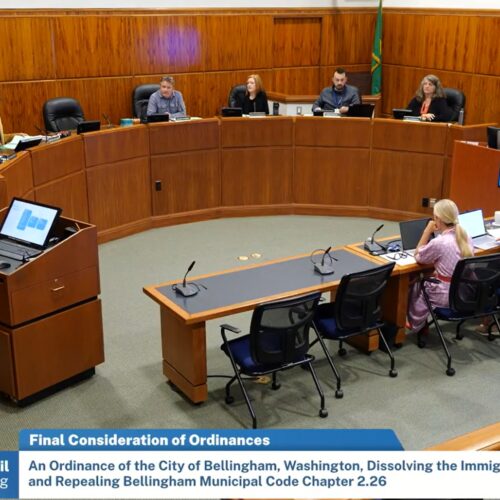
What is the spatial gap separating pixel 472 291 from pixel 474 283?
0.25 ft

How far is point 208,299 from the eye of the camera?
201 inches

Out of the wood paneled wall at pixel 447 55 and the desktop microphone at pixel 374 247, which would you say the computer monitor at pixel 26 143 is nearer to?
the desktop microphone at pixel 374 247

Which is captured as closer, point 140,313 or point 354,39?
point 140,313

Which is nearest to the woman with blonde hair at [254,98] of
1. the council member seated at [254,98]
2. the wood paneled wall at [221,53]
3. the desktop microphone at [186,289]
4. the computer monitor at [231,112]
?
the council member seated at [254,98]

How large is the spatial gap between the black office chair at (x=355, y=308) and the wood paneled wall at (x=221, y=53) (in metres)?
6.40

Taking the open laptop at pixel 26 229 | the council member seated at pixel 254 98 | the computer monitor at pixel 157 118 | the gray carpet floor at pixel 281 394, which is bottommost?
the gray carpet floor at pixel 281 394

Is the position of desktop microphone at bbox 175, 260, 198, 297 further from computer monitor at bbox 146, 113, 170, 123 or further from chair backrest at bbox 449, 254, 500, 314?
computer monitor at bbox 146, 113, 170, 123

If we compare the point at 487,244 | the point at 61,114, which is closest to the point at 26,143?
the point at 61,114

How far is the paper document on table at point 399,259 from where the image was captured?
5.75 meters

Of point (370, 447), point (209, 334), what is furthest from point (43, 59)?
point (370, 447)

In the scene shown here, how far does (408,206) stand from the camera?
360 inches

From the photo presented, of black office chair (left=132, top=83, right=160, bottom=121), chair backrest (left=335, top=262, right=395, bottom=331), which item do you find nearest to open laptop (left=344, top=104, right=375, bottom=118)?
black office chair (left=132, top=83, right=160, bottom=121)

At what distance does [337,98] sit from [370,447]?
7865mm

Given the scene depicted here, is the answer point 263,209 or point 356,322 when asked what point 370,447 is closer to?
point 356,322
